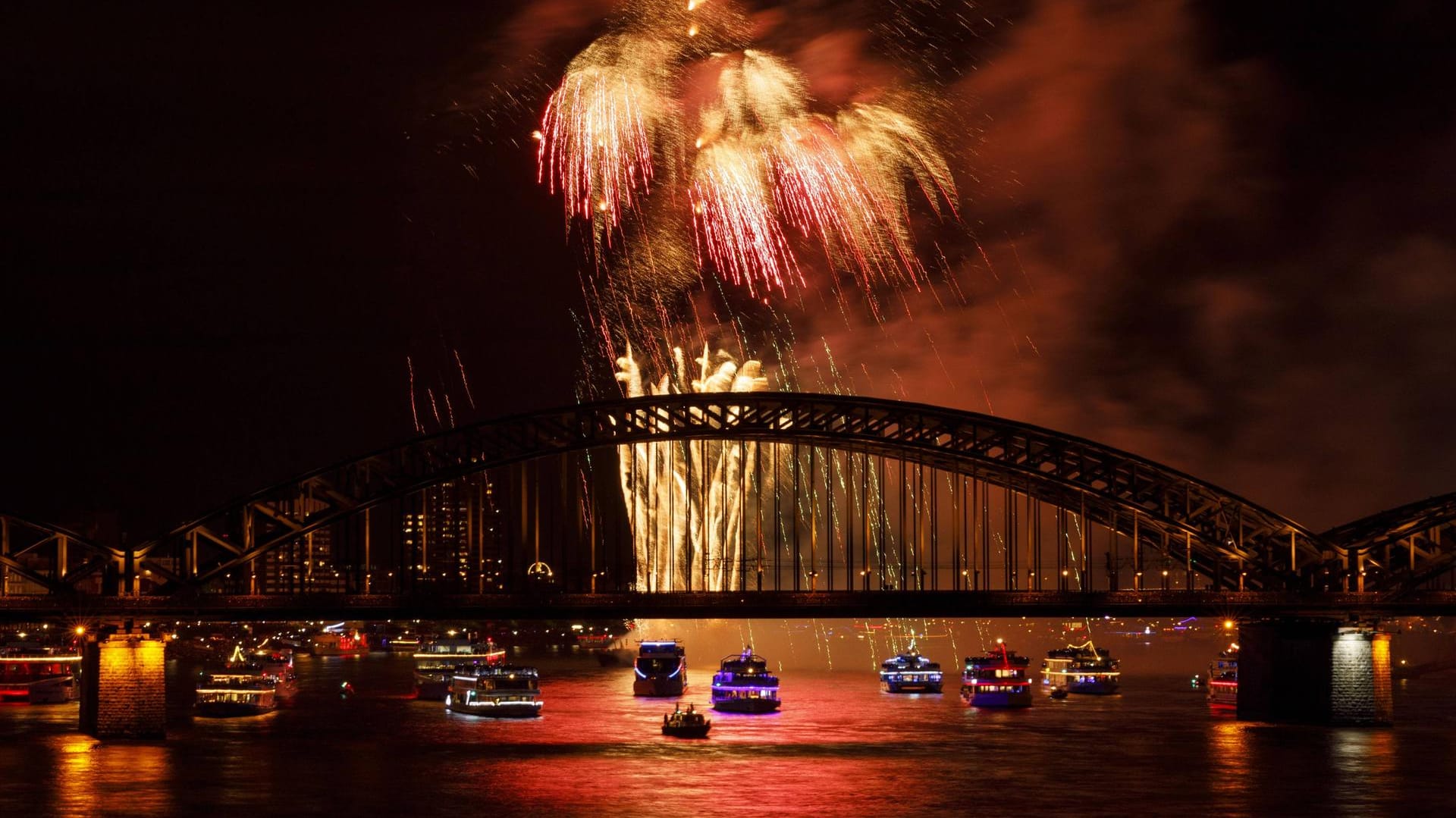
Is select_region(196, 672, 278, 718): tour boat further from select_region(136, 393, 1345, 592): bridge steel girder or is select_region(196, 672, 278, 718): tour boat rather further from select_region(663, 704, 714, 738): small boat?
select_region(663, 704, 714, 738): small boat

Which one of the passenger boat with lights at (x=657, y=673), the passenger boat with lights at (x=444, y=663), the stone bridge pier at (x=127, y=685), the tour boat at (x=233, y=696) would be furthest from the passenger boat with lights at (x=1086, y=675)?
the stone bridge pier at (x=127, y=685)

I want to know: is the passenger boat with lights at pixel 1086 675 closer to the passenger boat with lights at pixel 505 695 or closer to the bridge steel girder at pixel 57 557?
the passenger boat with lights at pixel 505 695

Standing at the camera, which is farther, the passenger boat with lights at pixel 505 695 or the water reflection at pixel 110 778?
the passenger boat with lights at pixel 505 695

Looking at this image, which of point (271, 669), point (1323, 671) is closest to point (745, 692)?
point (1323, 671)

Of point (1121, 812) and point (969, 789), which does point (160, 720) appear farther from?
point (1121, 812)

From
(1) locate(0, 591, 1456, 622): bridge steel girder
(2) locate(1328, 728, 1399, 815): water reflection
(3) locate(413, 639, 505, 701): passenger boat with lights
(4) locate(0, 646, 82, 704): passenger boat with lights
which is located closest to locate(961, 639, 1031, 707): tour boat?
(1) locate(0, 591, 1456, 622): bridge steel girder

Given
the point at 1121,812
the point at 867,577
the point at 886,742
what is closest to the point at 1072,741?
the point at 886,742
